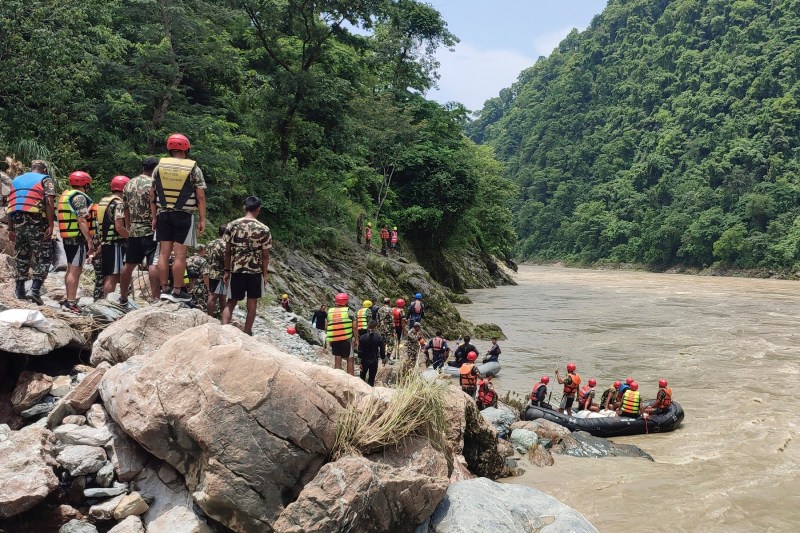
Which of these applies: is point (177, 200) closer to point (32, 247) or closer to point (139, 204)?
point (139, 204)

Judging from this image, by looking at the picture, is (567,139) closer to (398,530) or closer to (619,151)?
(619,151)

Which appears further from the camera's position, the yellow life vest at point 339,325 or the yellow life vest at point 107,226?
the yellow life vest at point 339,325

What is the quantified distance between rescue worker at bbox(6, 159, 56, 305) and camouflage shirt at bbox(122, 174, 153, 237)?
108 centimetres

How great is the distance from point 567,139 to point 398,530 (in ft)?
362

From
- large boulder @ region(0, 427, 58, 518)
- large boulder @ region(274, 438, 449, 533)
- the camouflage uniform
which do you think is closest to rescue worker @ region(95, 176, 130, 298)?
the camouflage uniform

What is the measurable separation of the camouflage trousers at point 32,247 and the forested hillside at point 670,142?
61.6 meters

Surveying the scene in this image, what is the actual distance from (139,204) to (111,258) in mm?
1103

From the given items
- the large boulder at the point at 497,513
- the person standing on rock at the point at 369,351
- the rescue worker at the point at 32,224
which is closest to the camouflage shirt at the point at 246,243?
the rescue worker at the point at 32,224

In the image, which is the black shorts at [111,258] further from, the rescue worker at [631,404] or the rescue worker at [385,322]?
the rescue worker at [631,404]

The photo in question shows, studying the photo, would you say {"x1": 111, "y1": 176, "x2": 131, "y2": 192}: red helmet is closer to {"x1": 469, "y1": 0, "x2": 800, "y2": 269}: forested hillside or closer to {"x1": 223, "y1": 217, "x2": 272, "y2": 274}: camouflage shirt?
{"x1": 223, "y1": 217, "x2": 272, "y2": 274}: camouflage shirt

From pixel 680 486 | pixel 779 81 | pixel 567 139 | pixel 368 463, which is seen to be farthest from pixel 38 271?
pixel 567 139

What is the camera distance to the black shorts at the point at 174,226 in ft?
19.9

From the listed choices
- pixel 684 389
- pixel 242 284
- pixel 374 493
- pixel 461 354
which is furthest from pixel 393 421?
pixel 684 389

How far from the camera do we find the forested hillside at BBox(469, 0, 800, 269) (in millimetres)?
64500
